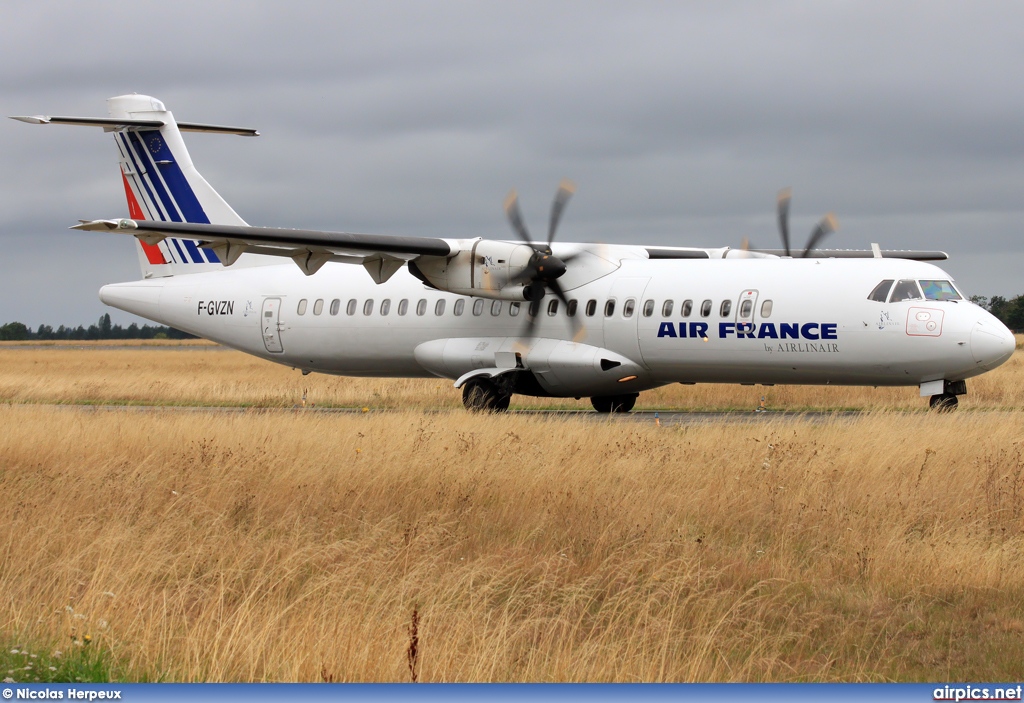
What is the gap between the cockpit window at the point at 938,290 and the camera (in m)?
18.8

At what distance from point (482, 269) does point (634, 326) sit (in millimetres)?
3091

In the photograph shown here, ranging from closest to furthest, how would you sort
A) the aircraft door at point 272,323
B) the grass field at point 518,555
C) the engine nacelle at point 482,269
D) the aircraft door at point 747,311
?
the grass field at point 518,555 < the aircraft door at point 747,311 < the engine nacelle at point 482,269 < the aircraft door at point 272,323

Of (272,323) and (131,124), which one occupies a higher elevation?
(131,124)

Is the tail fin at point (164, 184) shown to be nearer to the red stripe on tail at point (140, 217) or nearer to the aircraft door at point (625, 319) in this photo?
the red stripe on tail at point (140, 217)

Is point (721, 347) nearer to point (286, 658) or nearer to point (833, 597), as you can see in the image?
point (833, 597)

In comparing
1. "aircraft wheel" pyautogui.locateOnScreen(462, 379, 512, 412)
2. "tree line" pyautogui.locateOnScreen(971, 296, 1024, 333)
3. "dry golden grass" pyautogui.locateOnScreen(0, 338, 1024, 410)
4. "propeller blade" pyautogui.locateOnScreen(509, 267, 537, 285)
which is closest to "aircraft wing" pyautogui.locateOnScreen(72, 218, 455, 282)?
"propeller blade" pyautogui.locateOnScreen(509, 267, 537, 285)

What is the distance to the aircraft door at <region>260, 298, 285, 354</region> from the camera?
25.0m

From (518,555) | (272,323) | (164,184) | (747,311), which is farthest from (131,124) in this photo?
(518,555)

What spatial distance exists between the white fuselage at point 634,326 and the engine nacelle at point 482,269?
34.0 inches

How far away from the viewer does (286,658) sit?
20.2 feet

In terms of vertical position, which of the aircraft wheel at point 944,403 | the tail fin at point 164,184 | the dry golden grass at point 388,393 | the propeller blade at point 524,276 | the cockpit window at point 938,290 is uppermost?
the tail fin at point 164,184

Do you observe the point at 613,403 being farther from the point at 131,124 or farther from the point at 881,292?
the point at 131,124

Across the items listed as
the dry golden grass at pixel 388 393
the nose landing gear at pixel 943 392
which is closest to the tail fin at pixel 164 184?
the dry golden grass at pixel 388 393

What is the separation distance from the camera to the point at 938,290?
19.0 m
